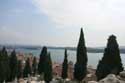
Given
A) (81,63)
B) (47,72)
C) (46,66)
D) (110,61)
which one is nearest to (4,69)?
(46,66)

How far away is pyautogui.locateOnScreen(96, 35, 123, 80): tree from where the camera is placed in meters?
28.3

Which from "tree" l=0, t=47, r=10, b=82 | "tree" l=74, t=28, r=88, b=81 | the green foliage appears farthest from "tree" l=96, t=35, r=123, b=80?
"tree" l=0, t=47, r=10, b=82

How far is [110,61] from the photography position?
29062 millimetres

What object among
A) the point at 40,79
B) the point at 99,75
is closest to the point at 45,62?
the point at 40,79

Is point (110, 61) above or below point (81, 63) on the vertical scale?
above

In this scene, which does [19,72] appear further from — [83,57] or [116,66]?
[116,66]

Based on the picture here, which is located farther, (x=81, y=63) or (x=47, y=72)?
(x=47, y=72)

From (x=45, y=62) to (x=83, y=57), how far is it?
48.5ft

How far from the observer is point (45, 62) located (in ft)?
178

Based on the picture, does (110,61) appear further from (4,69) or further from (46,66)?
(4,69)

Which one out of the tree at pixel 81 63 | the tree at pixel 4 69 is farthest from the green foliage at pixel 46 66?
the tree at pixel 81 63

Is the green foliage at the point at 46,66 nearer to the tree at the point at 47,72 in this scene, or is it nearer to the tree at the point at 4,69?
the tree at the point at 47,72

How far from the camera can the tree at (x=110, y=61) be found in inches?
1115

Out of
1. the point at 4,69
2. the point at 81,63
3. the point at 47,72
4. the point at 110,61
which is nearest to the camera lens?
the point at 110,61
